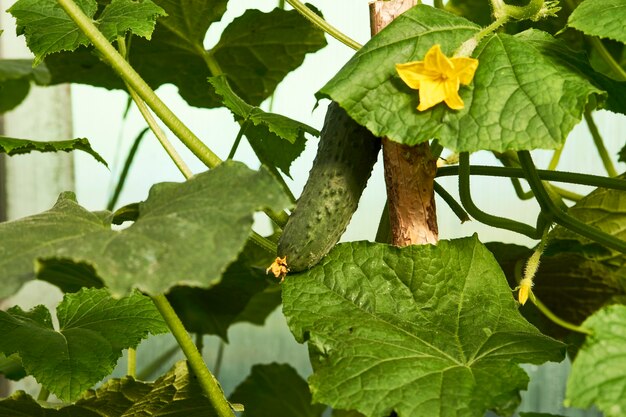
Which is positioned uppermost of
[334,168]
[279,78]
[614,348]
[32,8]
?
[279,78]

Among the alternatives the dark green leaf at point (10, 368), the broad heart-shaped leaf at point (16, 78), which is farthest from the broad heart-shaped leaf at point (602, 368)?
the broad heart-shaped leaf at point (16, 78)

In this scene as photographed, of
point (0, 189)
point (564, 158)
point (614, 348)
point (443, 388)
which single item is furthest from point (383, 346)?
point (0, 189)

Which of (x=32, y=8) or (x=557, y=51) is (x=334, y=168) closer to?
(x=557, y=51)

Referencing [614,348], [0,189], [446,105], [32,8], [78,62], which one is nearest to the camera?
[614,348]

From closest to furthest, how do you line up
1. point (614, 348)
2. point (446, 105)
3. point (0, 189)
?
1. point (614, 348)
2. point (446, 105)
3. point (0, 189)

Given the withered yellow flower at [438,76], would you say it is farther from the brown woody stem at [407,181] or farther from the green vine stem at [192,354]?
the green vine stem at [192,354]

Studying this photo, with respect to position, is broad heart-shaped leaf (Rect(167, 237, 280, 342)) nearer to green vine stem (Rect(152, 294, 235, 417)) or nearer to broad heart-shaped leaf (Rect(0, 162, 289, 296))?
green vine stem (Rect(152, 294, 235, 417))

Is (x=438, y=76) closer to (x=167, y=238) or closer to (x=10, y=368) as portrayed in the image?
(x=167, y=238)
